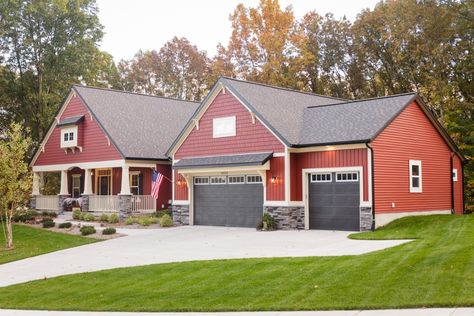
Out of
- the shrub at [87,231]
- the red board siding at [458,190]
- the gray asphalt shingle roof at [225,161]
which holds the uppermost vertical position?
the gray asphalt shingle roof at [225,161]

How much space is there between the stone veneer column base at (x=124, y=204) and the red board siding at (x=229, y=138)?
13.0ft

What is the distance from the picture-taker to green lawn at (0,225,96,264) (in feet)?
64.0

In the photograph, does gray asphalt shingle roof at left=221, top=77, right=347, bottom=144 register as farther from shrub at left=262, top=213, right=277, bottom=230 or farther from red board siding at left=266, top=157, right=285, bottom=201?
shrub at left=262, top=213, right=277, bottom=230

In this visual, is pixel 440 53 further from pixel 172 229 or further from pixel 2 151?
pixel 2 151

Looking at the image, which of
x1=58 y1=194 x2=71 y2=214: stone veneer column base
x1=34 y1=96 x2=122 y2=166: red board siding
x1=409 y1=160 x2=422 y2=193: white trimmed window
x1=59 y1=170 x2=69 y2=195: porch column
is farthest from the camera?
x1=59 y1=170 x2=69 y2=195: porch column

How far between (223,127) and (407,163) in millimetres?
8231

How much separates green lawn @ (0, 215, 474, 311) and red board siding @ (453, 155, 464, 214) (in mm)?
14249

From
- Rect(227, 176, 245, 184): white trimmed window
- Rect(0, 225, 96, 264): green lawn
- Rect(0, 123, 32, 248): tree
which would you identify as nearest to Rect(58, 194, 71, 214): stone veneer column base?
Rect(0, 225, 96, 264): green lawn

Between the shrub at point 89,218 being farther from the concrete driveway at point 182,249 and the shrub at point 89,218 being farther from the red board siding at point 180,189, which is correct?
the concrete driveway at point 182,249

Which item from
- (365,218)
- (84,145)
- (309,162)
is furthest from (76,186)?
(365,218)

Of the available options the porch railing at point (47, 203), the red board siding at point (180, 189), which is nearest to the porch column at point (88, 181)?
the porch railing at point (47, 203)

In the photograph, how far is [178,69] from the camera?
57.9m

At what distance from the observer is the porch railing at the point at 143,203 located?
30.8 meters

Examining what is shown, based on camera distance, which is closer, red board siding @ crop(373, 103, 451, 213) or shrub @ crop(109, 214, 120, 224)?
red board siding @ crop(373, 103, 451, 213)
